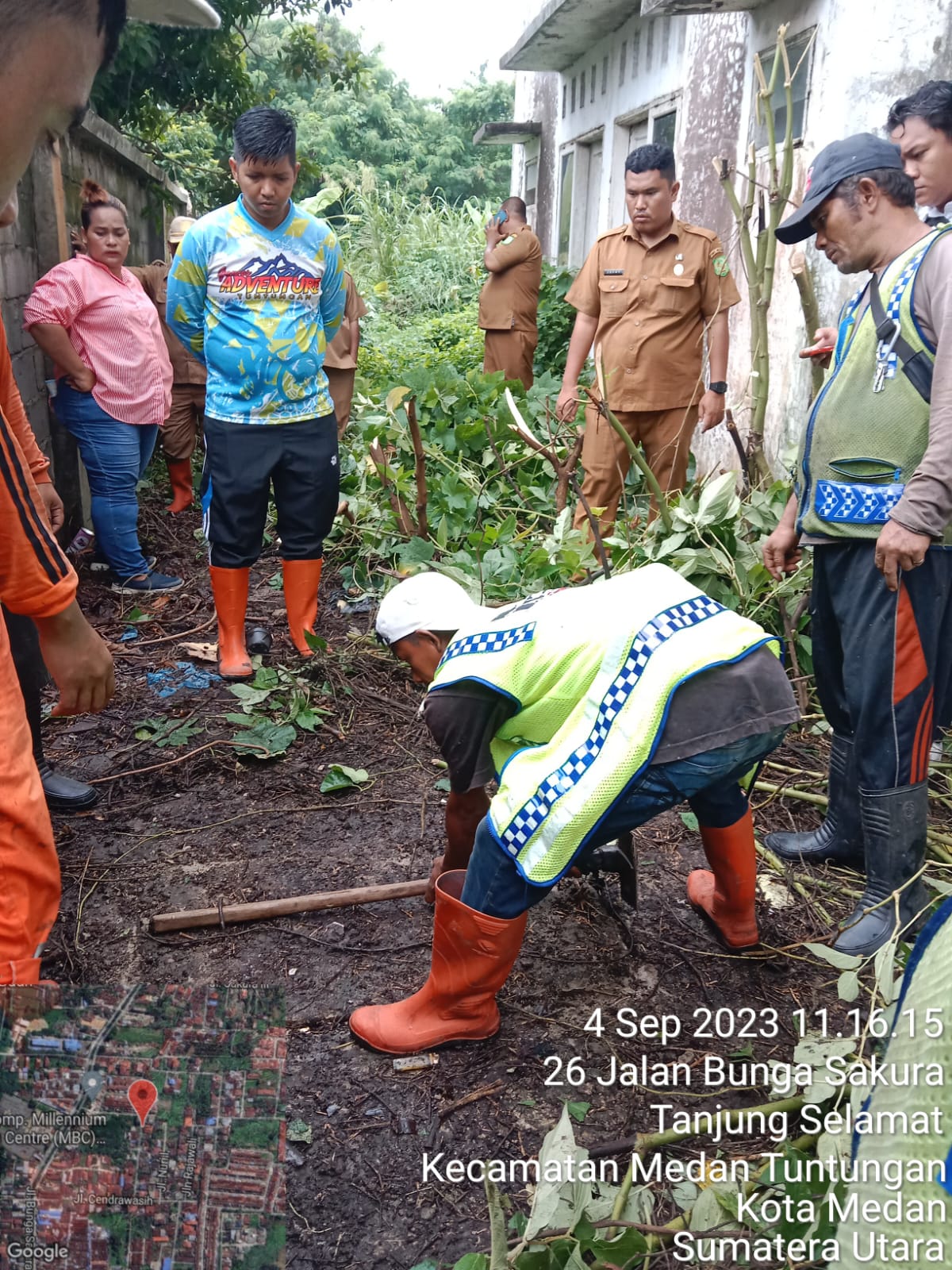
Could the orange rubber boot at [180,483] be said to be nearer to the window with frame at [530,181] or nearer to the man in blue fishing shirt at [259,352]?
the man in blue fishing shirt at [259,352]

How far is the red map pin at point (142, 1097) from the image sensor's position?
0.95m

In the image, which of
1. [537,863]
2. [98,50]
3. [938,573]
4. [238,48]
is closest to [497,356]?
[238,48]

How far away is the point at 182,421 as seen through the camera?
6.48 m

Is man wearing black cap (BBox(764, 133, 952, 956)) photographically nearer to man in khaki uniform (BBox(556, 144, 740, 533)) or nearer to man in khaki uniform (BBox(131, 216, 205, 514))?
man in khaki uniform (BBox(556, 144, 740, 533))

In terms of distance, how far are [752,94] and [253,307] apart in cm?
396

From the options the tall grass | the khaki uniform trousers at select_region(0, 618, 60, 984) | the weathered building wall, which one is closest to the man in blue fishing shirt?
the khaki uniform trousers at select_region(0, 618, 60, 984)

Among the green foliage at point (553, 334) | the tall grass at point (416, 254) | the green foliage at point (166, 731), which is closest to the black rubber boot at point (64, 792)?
the green foliage at point (166, 731)

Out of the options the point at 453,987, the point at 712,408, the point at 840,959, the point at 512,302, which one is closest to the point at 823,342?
the point at 712,408

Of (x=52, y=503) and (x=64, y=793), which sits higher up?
(x=52, y=503)

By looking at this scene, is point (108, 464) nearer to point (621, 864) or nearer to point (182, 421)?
point (182, 421)

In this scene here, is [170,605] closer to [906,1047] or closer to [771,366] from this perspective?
[771,366]

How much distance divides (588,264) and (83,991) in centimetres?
473

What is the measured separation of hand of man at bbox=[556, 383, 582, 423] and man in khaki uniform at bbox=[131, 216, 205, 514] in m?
2.73

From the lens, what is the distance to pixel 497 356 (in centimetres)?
838
